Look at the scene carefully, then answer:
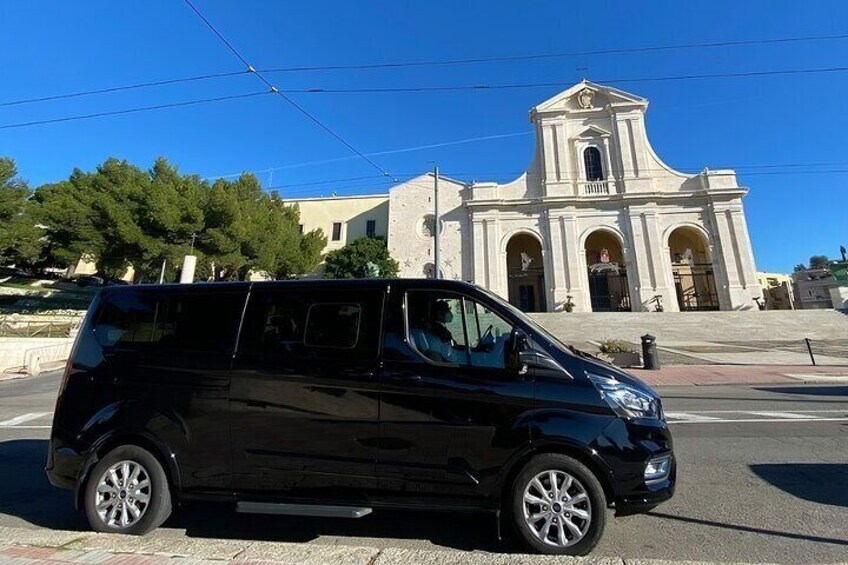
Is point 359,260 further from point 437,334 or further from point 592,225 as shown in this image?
point 437,334

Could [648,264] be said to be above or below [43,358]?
above

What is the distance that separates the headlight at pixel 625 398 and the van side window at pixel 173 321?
9.88 ft

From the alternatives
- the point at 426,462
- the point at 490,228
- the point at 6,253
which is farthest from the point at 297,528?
the point at 6,253

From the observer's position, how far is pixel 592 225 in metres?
38.4

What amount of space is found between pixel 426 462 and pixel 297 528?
140cm

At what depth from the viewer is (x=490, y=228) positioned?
3984 centimetres

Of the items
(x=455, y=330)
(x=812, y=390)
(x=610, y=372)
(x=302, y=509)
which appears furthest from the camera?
(x=812, y=390)

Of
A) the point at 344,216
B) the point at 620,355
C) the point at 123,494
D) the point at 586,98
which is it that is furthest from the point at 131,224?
the point at 586,98

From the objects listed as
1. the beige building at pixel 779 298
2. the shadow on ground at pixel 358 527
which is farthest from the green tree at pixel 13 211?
the beige building at pixel 779 298

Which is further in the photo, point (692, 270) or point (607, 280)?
point (607, 280)

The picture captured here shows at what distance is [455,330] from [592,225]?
126 feet

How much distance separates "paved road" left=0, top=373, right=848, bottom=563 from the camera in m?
3.22

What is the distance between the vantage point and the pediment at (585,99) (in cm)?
4062

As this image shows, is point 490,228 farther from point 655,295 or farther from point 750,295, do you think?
point 750,295
